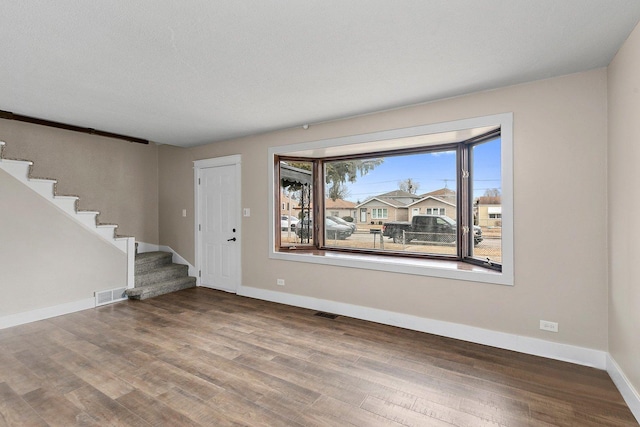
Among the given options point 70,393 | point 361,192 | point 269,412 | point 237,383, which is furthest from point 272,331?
point 361,192

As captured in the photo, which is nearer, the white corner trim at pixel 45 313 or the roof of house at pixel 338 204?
the white corner trim at pixel 45 313

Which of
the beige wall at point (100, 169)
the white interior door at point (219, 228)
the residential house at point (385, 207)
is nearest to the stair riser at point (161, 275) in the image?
the white interior door at point (219, 228)

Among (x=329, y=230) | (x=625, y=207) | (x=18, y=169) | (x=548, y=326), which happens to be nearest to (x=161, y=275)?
(x=18, y=169)

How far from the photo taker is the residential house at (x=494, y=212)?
2.27 m

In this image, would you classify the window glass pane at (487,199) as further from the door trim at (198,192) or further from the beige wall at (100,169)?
the beige wall at (100,169)

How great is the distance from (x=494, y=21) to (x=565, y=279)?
7.14ft

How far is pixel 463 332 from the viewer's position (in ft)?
10.2

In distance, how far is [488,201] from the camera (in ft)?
10.9

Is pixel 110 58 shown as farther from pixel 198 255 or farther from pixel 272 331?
pixel 198 255

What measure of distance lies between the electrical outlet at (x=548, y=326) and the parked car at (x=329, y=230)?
249 cm

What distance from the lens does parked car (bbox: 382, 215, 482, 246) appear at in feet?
12.3

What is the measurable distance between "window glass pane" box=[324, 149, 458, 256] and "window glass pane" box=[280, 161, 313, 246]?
0.97ft

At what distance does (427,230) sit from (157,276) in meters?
4.28

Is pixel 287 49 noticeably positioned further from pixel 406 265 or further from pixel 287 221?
pixel 287 221
